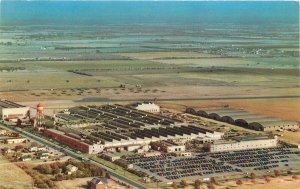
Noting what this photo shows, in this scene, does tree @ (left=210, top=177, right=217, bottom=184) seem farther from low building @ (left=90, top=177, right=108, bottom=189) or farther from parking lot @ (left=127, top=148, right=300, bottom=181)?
low building @ (left=90, top=177, right=108, bottom=189)

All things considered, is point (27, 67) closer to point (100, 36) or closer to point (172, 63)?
point (172, 63)

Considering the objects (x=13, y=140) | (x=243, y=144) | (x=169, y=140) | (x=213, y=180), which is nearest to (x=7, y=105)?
(x=13, y=140)

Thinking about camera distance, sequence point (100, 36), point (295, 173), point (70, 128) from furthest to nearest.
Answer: point (100, 36), point (70, 128), point (295, 173)

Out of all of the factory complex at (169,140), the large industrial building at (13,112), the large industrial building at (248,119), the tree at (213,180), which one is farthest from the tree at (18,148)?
the large industrial building at (248,119)

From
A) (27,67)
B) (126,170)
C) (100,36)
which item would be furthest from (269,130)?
(100,36)

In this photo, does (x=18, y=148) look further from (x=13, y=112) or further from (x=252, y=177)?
(x=252, y=177)

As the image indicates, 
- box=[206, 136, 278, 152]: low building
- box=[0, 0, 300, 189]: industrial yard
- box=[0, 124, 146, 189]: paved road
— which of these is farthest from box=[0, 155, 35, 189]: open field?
box=[206, 136, 278, 152]: low building
